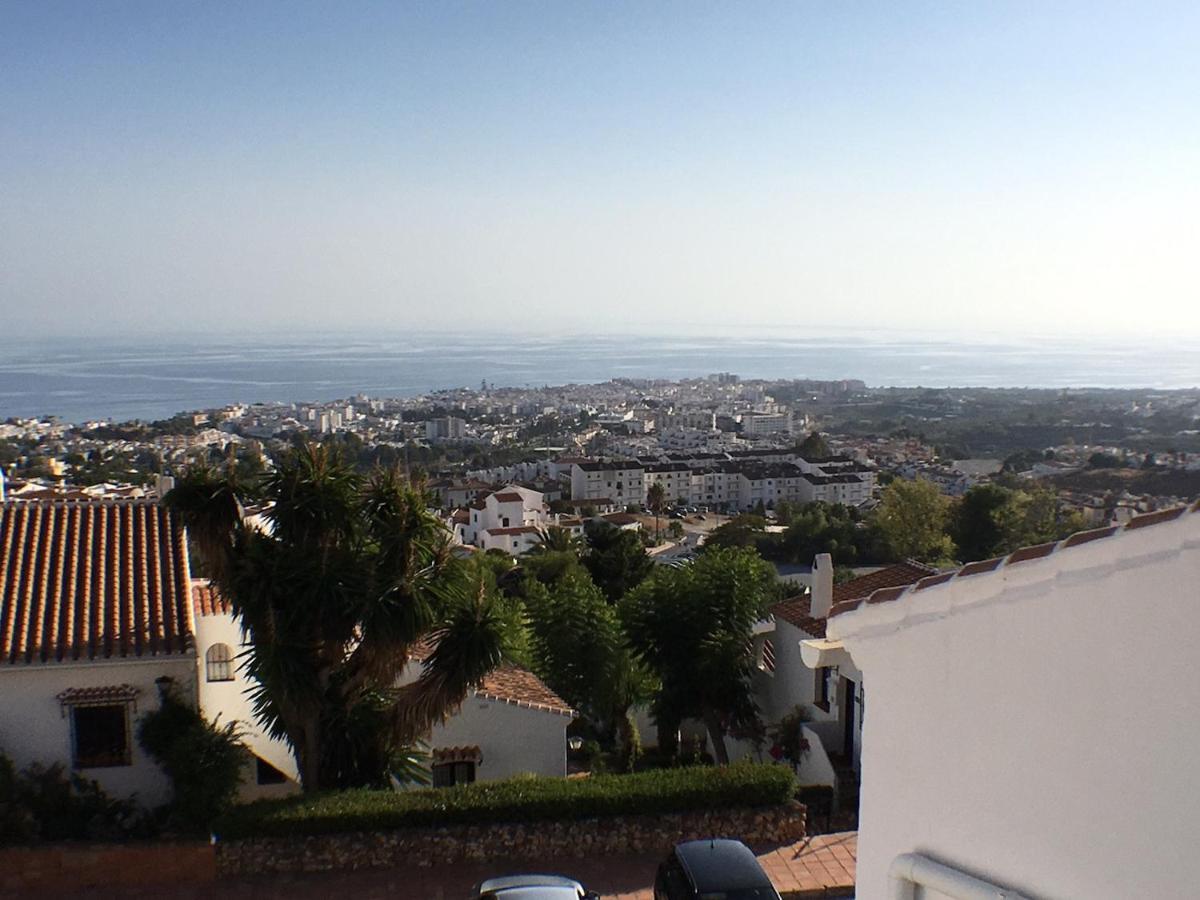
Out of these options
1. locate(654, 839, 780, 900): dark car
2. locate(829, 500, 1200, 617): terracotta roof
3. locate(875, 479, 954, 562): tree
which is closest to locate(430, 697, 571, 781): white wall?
locate(654, 839, 780, 900): dark car

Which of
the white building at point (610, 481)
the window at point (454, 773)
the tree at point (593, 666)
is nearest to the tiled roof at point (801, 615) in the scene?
the tree at point (593, 666)

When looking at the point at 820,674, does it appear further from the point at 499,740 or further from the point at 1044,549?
the point at 1044,549

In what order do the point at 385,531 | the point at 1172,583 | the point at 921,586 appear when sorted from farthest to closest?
the point at 385,531, the point at 921,586, the point at 1172,583

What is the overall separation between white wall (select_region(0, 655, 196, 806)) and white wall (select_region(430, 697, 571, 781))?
3.43 m

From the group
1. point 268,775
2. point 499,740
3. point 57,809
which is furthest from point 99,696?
point 499,740

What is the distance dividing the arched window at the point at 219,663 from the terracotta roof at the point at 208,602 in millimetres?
440

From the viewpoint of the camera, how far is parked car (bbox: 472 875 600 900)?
850 centimetres

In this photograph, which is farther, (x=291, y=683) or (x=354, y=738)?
(x=354, y=738)

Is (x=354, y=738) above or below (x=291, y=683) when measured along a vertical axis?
below

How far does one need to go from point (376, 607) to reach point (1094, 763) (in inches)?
325

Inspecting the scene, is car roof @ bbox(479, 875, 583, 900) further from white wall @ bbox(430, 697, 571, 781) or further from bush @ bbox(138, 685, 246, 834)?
white wall @ bbox(430, 697, 571, 781)

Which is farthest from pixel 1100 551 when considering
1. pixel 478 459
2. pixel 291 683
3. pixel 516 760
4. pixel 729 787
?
pixel 478 459

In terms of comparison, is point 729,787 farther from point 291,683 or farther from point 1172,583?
point 1172,583

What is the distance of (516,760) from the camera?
42.9ft
